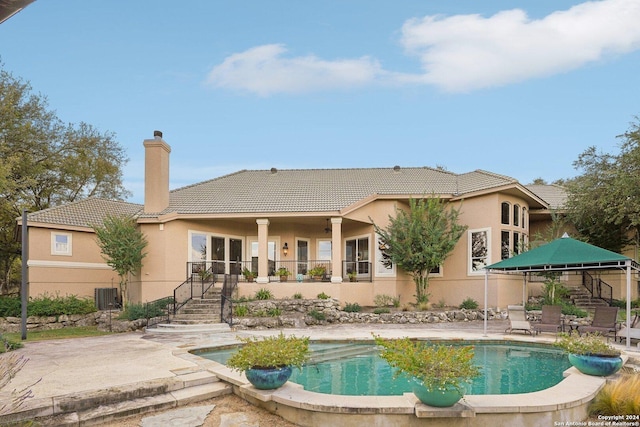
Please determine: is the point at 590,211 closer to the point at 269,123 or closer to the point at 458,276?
the point at 458,276

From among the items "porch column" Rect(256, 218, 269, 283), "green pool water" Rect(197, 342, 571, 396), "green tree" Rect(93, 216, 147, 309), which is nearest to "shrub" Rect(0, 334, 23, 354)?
"green pool water" Rect(197, 342, 571, 396)

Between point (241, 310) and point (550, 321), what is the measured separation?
34.6ft

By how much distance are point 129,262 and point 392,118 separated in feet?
47.8

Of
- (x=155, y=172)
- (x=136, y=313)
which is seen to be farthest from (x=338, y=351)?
(x=155, y=172)

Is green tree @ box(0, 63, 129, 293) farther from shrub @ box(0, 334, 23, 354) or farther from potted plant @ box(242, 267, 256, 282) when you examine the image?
shrub @ box(0, 334, 23, 354)

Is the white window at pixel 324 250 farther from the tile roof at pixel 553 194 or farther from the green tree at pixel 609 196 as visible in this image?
the green tree at pixel 609 196

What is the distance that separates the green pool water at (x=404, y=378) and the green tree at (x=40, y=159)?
20.6 m

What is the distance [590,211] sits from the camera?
63.7 feet

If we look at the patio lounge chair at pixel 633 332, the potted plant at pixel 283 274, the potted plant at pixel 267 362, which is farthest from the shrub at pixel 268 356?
the potted plant at pixel 283 274

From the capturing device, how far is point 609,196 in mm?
18344

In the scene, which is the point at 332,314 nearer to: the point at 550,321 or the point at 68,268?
the point at 550,321

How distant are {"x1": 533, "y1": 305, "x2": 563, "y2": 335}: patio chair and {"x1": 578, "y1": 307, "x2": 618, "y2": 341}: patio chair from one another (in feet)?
2.21

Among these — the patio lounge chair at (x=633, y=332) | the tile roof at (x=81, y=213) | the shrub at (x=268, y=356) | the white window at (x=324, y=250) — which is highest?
the tile roof at (x=81, y=213)

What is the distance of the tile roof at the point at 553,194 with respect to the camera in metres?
22.1
